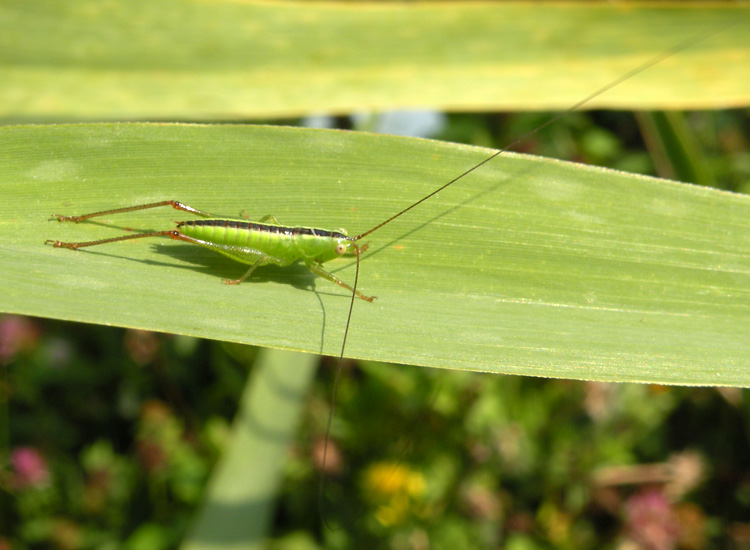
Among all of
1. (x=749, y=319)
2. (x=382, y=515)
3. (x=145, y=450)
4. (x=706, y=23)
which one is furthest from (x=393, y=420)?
(x=706, y=23)

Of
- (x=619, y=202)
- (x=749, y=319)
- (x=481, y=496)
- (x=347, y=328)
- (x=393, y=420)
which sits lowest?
(x=481, y=496)

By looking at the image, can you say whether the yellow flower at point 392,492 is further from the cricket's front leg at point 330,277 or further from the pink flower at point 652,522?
the cricket's front leg at point 330,277

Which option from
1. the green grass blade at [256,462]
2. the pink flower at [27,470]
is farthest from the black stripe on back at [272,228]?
the pink flower at [27,470]

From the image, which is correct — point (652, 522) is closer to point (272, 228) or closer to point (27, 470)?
point (272, 228)

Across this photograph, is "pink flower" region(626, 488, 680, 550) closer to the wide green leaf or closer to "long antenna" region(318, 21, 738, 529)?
the wide green leaf

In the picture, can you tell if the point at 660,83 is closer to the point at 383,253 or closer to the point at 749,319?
the point at 749,319

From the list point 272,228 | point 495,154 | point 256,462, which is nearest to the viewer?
point 495,154

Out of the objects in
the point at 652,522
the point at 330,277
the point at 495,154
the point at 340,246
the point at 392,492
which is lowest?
the point at 652,522

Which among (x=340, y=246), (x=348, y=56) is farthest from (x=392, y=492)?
(x=348, y=56)
